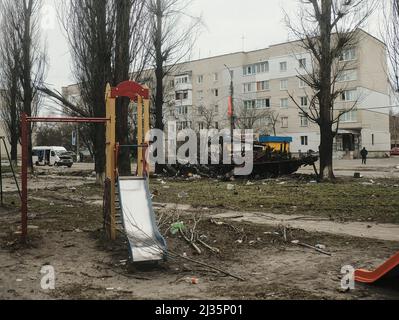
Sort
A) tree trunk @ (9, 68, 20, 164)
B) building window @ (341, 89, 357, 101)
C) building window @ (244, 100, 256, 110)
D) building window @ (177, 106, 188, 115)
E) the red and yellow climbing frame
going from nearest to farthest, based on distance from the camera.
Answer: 1. the red and yellow climbing frame
2. tree trunk @ (9, 68, 20, 164)
3. building window @ (341, 89, 357, 101)
4. building window @ (244, 100, 256, 110)
5. building window @ (177, 106, 188, 115)

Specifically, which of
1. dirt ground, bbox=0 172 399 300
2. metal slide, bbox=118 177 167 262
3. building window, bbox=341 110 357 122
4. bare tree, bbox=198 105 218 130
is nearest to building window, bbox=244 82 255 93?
bare tree, bbox=198 105 218 130

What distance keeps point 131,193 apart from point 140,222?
0.73 metres

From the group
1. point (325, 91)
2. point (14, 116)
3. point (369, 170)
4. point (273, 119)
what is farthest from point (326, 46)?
point (273, 119)

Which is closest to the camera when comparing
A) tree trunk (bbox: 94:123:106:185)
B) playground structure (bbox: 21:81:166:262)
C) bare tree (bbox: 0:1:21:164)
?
playground structure (bbox: 21:81:166:262)

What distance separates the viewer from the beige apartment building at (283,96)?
50562mm

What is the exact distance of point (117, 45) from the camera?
52.5ft

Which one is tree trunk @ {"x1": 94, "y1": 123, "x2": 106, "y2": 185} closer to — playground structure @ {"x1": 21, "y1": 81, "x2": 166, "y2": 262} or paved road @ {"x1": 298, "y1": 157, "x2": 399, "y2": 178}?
playground structure @ {"x1": 21, "y1": 81, "x2": 166, "y2": 262}

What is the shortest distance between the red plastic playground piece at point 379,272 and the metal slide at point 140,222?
261 cm

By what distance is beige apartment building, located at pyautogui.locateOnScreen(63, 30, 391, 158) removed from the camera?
50562mm

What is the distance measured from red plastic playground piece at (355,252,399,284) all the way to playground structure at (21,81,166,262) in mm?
Answer: 2615

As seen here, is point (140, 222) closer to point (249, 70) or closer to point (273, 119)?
point (273, 119)

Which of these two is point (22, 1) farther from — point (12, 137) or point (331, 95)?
point (331, 95)
